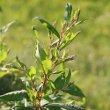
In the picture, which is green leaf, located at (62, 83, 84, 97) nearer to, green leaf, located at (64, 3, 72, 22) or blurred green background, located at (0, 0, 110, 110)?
green leaf, located at (64, 3, 72, 22)

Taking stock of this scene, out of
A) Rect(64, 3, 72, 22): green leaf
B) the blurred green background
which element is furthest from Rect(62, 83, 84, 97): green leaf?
the blurred green background

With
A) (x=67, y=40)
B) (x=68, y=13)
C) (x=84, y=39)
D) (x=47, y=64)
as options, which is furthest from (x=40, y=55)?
(x=84, y=39)

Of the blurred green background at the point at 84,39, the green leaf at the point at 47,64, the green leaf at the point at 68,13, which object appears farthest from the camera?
the blurred green background at the point at 84,39

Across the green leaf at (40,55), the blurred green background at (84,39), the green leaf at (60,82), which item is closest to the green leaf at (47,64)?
the green leaf at (40,55)

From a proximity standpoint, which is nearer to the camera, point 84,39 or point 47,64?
point 47,64

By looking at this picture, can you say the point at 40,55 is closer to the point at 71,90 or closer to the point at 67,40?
the point at 67,40

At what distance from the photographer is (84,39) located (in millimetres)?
17125

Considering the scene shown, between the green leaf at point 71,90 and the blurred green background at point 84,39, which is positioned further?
the blurred green background at point 84,39

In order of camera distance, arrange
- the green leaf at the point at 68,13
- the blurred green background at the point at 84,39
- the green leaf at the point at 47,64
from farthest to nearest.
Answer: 1. the blurred green background at the point at 84,39
2. the green leaf at the point at 68,13
3. the green leaf at the point at 47,64

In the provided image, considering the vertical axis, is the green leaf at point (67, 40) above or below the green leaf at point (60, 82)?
above

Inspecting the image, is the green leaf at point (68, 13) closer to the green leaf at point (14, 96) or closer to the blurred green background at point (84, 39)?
the green leaf at point (14, 96)

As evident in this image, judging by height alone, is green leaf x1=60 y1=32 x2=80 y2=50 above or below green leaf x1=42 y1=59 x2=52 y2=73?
above

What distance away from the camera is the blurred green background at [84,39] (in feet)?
34.8

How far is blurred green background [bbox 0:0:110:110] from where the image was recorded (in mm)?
10594
